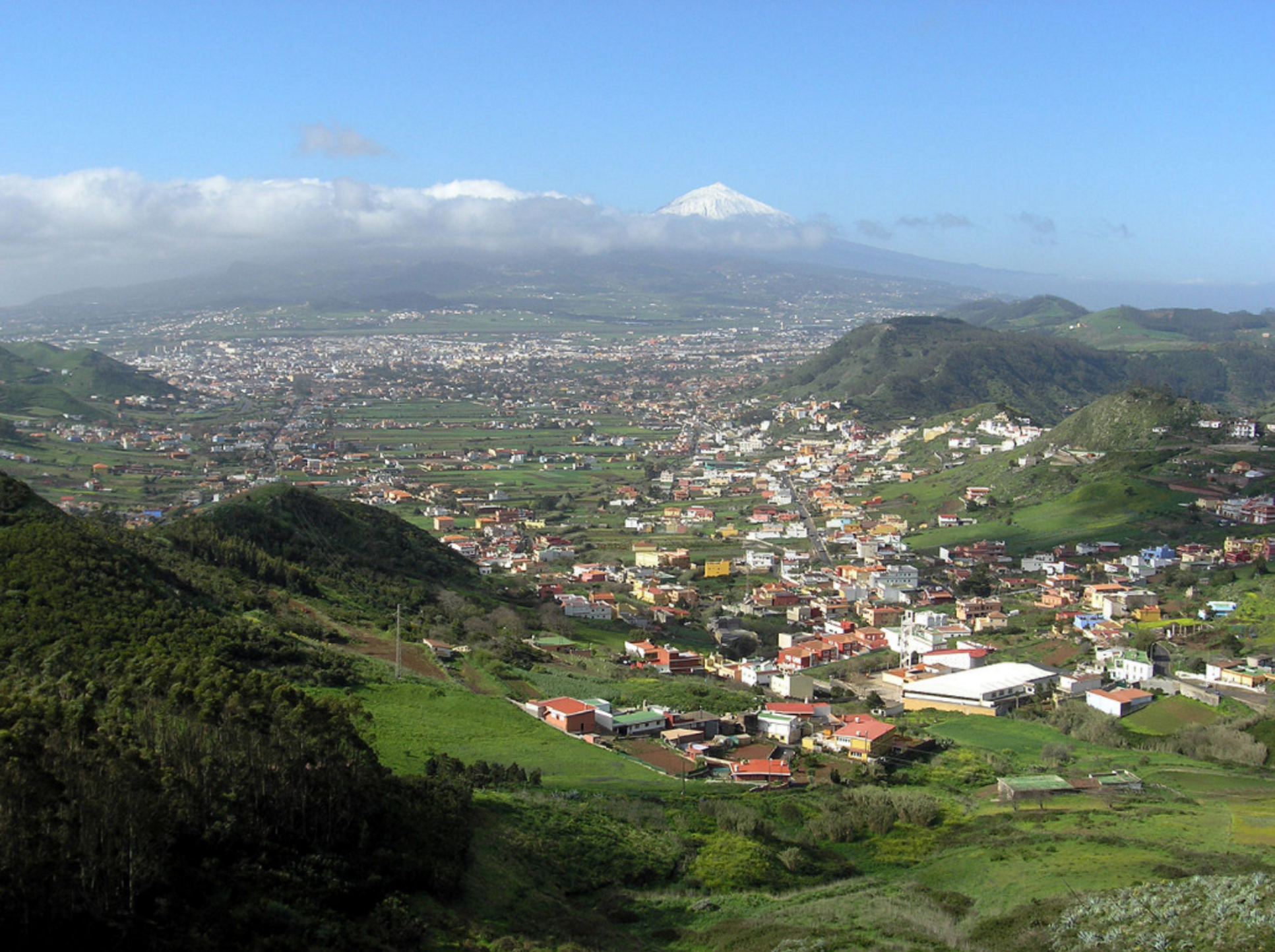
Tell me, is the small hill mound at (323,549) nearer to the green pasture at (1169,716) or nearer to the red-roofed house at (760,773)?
the red-roofed house at (760,773)

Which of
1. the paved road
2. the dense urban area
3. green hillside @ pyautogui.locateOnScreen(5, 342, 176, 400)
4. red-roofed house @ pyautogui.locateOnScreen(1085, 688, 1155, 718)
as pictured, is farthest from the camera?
green hillside @ pyautogui.locateOnScreen(5, 342, 176, 400)

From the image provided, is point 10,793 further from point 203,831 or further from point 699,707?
point 699,707

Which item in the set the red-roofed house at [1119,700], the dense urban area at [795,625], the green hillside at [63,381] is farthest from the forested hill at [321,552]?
the green hillside at [63,381]

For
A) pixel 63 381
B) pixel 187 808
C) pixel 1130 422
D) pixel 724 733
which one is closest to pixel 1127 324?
pixel 1130 422

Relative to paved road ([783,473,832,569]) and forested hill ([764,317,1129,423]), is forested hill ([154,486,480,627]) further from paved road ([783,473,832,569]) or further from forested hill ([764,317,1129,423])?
forested hill ([764,317,1129,423])

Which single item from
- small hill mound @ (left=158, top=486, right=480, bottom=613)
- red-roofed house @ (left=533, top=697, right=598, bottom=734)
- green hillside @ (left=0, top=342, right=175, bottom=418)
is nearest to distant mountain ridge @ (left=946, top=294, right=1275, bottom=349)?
green hillside @ (left=0, top=342, right=175, bottom=418)

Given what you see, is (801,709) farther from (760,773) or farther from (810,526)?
(810,526)

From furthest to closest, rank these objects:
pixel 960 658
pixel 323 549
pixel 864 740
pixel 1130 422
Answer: pixel 1130 422 < pixel 323 549 < pixel 960 658 < pixel 864 740

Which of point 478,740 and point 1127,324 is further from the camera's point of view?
point 1127,324
